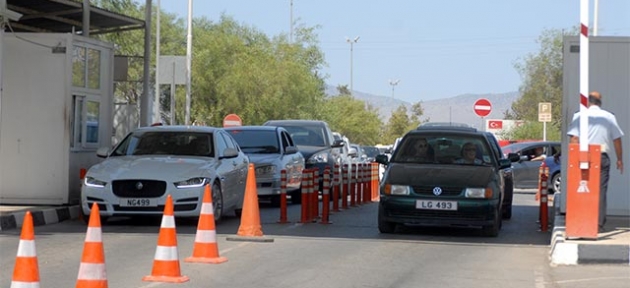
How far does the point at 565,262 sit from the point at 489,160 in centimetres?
451

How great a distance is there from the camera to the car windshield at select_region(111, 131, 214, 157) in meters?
18.6

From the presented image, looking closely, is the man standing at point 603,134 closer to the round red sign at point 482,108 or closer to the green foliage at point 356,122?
the round red sign at point 482,108

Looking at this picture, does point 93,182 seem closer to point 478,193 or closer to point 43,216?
point 43,216

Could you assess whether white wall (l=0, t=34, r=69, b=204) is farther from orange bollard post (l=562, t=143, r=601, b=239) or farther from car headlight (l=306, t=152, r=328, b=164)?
orange bollard post (l=562, t=143, r=601, b=239)

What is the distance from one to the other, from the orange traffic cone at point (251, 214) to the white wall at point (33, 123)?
516 centimetres

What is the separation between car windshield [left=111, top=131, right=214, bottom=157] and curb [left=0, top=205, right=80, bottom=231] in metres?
1.21

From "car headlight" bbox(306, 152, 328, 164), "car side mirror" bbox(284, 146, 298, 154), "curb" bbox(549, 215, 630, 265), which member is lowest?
"curb" bbox(549, 215, 630, 265)

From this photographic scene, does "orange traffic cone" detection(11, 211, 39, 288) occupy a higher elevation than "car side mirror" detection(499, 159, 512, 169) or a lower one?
lower

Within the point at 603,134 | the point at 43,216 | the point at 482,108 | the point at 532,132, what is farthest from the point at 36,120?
the point at 532,132

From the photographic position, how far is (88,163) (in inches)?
785

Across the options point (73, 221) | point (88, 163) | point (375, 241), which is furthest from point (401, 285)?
point (88, 163)

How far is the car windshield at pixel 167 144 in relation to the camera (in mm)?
18578

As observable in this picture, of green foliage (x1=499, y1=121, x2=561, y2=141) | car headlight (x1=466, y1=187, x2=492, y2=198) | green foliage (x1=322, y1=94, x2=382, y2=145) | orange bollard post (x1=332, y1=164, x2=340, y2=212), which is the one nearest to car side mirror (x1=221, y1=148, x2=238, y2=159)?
orange bollard post (x1=332, y1=164, x2=340, y2=212)

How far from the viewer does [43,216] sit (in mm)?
17797
